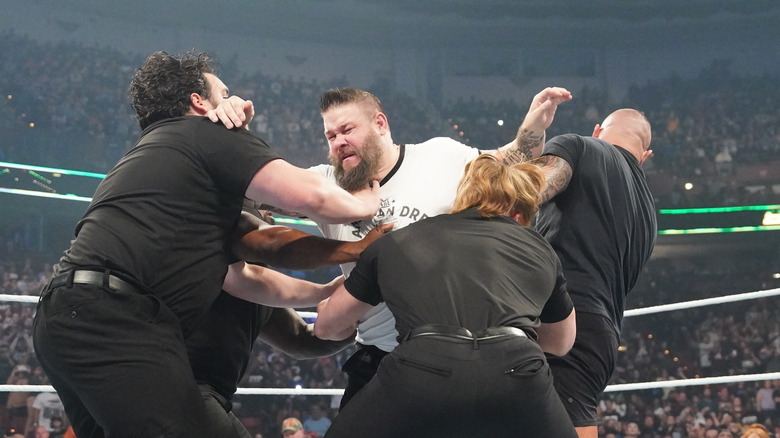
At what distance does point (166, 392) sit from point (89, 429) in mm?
262

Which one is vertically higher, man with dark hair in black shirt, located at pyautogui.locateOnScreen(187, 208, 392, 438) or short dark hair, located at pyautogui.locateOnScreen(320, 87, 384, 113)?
short dark hair, located at pyautogui.locateOnScreen(320, 87, 384, 113)

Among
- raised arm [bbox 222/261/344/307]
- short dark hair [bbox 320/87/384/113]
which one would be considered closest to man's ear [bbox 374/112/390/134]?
short dark hair [bbox 320/87/384/113]

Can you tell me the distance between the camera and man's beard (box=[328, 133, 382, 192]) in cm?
196

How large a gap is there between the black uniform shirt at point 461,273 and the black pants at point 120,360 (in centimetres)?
39

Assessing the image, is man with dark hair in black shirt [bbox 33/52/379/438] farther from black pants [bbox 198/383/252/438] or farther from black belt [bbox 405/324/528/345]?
black belt [bbox 405/324/528/345]

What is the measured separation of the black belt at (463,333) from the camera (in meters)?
1.31

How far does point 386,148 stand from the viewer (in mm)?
2035

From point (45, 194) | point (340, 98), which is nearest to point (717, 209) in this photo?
point (45, 194)

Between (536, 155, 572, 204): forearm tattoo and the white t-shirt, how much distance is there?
0.22m

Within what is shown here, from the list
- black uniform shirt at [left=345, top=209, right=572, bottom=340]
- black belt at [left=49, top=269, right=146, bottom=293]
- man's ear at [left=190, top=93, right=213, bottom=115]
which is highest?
man's ear at [left=190, top=93, right=213, bottom=115]

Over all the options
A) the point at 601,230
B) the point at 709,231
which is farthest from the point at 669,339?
the point at 601,230

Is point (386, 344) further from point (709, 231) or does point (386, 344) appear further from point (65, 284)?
point (709, 231)

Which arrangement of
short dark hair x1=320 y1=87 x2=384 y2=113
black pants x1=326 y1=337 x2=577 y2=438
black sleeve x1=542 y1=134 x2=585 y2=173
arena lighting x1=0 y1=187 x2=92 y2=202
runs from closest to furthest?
black pants x1=326 y1=337 x2=577 y2=438
black sleeve x1=542 y1=134 x2=585 y2=173
short dark hair x1=320 y1=87 x2=384 y2=113
arena lighting x1=0 y1=187 x2=92 y2=202

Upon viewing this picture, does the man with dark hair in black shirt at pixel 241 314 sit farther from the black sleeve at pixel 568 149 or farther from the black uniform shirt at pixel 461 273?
the black sleeve at pixel 568 149
